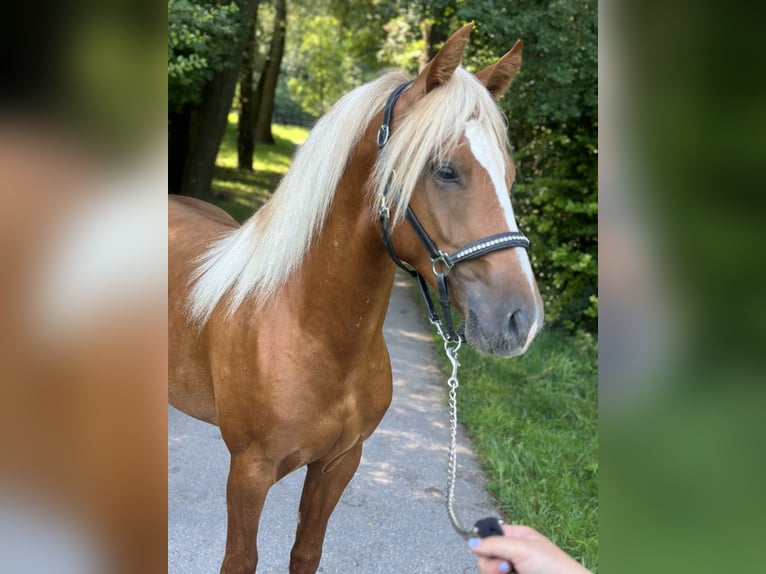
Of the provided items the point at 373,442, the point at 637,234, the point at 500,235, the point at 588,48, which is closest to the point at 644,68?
the point at 637,234

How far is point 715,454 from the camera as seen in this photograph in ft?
2.93

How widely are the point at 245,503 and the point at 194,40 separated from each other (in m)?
4.68

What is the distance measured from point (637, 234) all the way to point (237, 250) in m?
1.50

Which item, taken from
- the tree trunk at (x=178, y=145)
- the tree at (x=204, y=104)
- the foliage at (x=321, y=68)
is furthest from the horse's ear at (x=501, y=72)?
the foliage at (x=321, y=68)

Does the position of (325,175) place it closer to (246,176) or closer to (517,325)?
(517,325)

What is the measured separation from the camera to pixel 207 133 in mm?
9383

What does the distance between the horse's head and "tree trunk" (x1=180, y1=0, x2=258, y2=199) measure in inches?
324

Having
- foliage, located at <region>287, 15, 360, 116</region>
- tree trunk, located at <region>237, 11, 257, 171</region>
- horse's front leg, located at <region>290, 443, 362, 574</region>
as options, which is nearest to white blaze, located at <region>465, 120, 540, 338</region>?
horse's front leg, located at <region>290, 443, 362, 574</region>

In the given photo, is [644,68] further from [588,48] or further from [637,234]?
[588,48]

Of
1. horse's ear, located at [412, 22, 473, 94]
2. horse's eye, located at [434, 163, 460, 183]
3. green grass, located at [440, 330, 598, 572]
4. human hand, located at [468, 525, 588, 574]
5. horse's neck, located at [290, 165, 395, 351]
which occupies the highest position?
horse's ear, located at [412, 22, 473, 94]

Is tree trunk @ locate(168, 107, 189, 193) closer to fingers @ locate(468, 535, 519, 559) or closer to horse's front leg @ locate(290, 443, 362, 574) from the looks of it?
horse's front leg @ locate(290, 443, 362, 574)

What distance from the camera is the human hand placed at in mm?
1146

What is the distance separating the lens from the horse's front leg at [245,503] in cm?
197

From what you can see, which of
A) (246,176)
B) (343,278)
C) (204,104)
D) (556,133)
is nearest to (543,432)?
(343,278)
